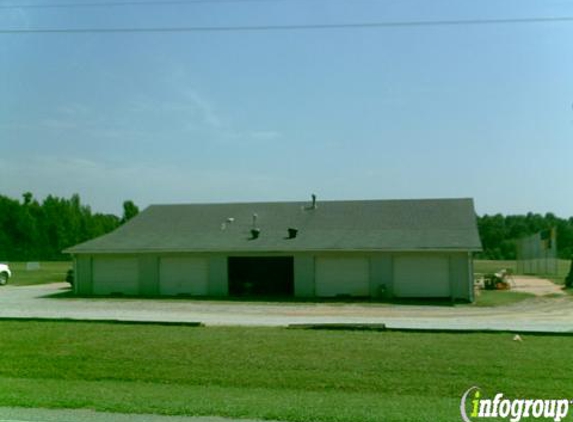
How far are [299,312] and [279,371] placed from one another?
14.2 m

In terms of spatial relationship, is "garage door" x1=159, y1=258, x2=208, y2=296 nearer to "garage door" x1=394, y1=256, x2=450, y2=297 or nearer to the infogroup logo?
"garage door" x1=394, y1=256, x2=450, y2=297

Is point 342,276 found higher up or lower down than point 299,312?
higher up

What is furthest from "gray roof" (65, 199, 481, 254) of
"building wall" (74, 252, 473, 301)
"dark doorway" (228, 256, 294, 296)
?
"dark doorway" (228, 256, 294, 296)

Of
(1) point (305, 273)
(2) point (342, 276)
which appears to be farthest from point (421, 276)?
(1) point (305, 273)

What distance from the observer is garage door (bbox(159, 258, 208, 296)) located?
35594 mm

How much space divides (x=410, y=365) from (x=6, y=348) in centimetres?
857

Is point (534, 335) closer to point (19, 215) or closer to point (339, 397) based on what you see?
point (339, 397)

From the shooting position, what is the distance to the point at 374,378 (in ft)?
39.3

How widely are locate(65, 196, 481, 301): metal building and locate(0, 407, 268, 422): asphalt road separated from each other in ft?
80.8

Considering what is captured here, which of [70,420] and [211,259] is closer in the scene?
[70,420]

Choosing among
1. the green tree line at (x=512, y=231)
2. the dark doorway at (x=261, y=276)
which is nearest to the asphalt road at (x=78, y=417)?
the dark doorway at (x=261, y=276)

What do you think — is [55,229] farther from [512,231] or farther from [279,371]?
[279,371]

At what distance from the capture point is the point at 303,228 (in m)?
37.5

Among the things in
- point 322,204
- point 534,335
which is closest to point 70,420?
point 534,335
